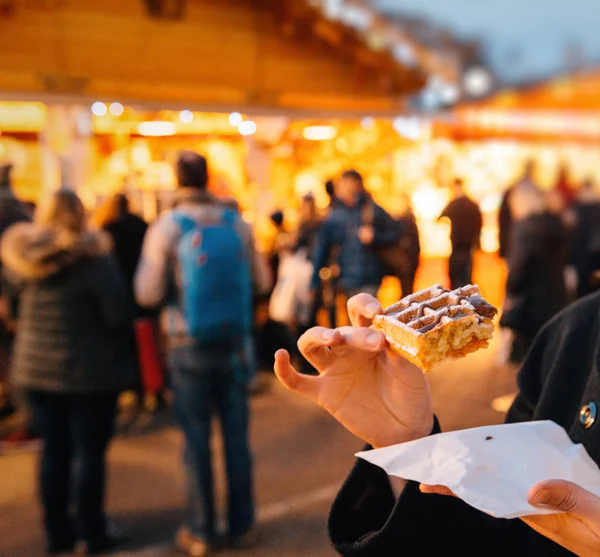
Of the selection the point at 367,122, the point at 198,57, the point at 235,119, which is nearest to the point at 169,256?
the point at 198,57

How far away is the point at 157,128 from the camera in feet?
27.6

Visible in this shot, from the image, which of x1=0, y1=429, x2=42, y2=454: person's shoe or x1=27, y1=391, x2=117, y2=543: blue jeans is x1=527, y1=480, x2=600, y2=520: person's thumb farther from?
x1=0, y1=429, x2=42, y2=454: person's shoe

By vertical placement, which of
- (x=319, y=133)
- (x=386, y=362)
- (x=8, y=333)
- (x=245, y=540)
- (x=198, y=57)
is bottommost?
(x=245, y=540)

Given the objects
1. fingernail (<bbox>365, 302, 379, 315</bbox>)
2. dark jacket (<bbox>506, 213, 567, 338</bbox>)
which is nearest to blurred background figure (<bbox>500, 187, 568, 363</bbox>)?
dark jacket (<bbox>506, 213, 567, 338</bbox>)

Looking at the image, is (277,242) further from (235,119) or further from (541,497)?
(541,497)

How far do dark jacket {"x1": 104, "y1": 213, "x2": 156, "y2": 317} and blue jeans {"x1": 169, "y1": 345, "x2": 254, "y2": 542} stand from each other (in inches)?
71.0

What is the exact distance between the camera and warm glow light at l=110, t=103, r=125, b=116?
6.69 m

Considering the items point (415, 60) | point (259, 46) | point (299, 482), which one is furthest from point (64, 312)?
point (415, 60)

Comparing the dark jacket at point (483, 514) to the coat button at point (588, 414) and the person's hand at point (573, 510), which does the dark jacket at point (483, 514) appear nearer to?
the coat button at point (588, 414)

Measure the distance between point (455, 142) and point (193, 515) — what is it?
942 cm

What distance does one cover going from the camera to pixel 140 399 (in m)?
5.71

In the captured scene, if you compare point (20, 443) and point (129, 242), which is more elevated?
Result: point (129, 242)

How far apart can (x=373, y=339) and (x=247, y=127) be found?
7452mm

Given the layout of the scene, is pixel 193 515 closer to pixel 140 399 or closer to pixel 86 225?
pixel 86 225
